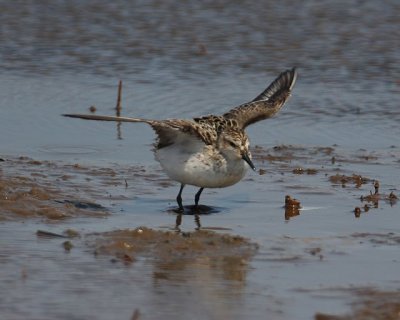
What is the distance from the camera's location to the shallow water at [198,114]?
750 cm

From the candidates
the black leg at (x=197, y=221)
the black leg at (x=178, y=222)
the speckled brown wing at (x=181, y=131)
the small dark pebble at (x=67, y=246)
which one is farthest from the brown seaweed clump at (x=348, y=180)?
the small dark pebble at (x=67, y=246)

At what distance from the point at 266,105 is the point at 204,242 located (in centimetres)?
293

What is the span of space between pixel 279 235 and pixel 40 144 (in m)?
3.91

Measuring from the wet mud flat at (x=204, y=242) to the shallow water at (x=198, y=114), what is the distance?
0.08 feet

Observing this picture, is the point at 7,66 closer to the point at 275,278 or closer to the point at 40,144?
the point at 40,144

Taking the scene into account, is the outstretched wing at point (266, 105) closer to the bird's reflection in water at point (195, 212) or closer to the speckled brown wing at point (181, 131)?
the speckled brown wing at point (181, 131)

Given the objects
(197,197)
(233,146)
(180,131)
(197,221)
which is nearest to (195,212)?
(197,197)

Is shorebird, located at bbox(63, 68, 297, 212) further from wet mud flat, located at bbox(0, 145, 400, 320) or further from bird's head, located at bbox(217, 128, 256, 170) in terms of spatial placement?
wet mud flat, located at bbox(0, 145, 400, 320)

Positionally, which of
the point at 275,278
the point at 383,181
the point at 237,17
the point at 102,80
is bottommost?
the point at 275,278

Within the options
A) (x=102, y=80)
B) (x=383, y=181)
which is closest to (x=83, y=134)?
(x=102, y=80)

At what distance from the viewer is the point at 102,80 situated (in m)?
15.0

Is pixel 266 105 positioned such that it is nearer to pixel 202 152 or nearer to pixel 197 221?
pixel 202 152

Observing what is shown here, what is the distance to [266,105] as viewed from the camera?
11.4m

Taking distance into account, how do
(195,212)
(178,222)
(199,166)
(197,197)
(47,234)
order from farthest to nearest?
1. (197,197)
2. (195,212)
3. (199,166)
4. (178,222)
5. (47,234)
